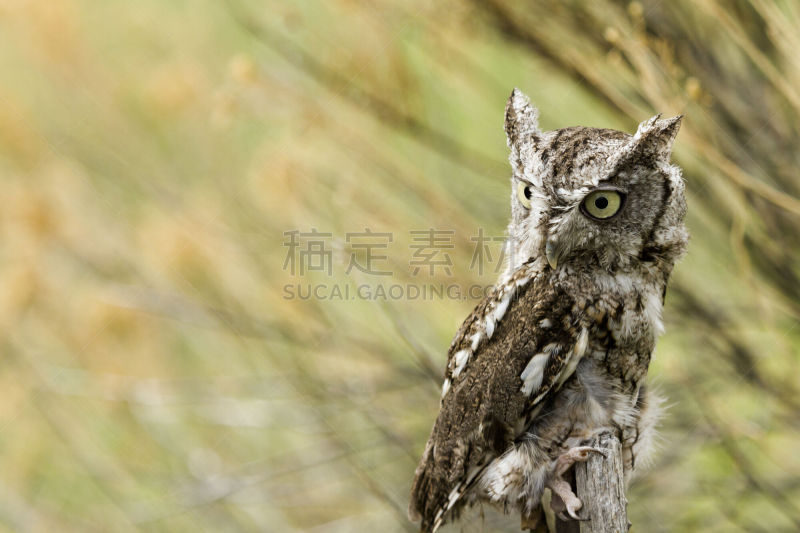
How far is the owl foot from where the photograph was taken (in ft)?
5.46

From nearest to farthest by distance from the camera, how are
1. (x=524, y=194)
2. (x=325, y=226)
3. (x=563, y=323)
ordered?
(x=563, y=323) → (x=524, y=194) → (x=325, y=226)

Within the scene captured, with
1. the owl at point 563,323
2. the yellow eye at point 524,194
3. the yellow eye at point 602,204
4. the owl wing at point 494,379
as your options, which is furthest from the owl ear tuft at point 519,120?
the owl wing at point 494,379

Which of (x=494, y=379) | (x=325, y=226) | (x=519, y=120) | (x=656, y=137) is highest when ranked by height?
(x=325, y=226)

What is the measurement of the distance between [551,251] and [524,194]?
23 cm

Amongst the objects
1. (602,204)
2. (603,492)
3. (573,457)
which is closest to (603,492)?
(603,492)

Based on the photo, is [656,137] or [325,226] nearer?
[656,137]

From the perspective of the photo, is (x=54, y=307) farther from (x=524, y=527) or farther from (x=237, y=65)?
(x=524, y=527)

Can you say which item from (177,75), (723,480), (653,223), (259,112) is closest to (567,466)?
(653,223)

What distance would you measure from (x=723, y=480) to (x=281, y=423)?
2077 mm

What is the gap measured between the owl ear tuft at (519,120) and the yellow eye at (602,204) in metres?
0.33

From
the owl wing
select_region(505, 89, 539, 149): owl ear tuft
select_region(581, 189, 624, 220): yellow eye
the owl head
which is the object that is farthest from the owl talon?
select_region(505, 89, 539, 149): owl ear tuft

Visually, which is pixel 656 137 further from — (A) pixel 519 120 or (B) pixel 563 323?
(B) pixel 563 323

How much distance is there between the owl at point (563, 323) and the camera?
5.63 feet

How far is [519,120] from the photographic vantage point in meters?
2.00
